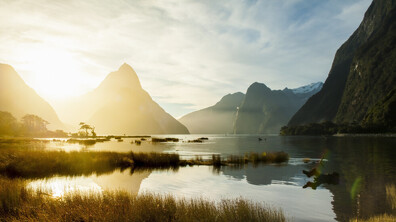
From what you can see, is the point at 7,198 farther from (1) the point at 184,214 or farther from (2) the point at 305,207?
(2) the point at 305,207

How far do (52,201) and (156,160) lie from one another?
30154 millimetres

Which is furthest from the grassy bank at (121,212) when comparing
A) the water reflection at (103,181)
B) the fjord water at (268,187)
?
the water reflection at (103,181)

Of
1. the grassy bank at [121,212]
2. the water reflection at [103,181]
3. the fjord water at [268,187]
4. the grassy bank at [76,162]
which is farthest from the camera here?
the grassy bank at [76,162]

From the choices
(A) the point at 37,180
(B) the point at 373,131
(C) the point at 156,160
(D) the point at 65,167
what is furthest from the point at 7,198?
(B) the point at 373,131

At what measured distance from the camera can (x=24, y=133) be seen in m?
191

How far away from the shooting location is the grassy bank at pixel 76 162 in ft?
110

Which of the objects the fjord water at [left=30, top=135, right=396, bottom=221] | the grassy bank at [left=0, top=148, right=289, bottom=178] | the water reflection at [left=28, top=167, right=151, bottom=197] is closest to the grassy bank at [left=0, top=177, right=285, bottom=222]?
the fjord water at [left=30, top=135, right=396, bottom=221]

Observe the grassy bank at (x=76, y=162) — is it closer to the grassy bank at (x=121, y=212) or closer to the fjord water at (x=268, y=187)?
the fjord water at (x=268, y=187)

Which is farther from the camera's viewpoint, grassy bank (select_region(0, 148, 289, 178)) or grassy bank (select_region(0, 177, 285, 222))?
grassy bank (select_region(0, 148, 289, 178))

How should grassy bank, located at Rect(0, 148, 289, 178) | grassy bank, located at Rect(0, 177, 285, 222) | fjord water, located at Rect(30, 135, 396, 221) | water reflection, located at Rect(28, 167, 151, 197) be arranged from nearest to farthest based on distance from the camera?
grassy bank, located at Rect(0, 177, 285, 222) < fjord water, located at Rect(30, 135, 396, 221) < water reflection, located at Rect(28, 167, 151, 197) < grassy bank, located at Rect(0, 148, 289, 178)

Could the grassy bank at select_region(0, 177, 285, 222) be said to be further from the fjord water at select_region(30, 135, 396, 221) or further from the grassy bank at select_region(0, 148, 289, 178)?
the grassy bank at select_region(0, 148, 289, 178)

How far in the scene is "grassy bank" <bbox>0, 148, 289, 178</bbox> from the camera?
33656mm

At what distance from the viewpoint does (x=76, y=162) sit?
129 ft

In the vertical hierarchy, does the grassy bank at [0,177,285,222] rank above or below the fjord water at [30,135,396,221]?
above
